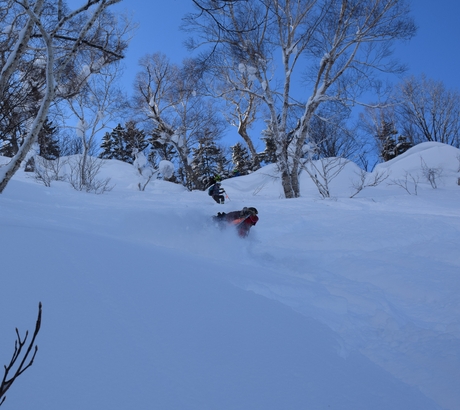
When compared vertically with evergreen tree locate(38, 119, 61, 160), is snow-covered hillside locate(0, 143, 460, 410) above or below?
below

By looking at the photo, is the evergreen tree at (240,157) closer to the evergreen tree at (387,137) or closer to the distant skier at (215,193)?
the evergreen tree at (387,137)

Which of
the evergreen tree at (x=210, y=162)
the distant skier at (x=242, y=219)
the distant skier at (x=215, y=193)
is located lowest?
the distant skier at (x=242, y=219)

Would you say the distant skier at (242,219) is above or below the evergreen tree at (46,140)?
below

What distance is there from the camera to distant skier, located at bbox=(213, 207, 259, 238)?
14.4ft

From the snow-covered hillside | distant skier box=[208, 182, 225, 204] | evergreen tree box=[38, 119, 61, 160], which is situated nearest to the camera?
the snow-covered hillside

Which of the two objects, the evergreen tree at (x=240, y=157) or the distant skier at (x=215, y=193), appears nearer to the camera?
the distant skier at (x=215, y=193)

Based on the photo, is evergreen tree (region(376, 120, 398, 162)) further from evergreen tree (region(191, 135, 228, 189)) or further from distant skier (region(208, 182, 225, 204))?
distant skier (region(208, 182, 225, 204))

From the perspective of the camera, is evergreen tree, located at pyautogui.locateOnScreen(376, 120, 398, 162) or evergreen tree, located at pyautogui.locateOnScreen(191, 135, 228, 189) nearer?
evergreen tree, located at pyautogui.locateOnScreen(376, 120, 398, 162)

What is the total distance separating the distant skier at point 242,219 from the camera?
440 centimetres

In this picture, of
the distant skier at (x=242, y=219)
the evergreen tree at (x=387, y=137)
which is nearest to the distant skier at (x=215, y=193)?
the distant skier at (x=242, y=219)

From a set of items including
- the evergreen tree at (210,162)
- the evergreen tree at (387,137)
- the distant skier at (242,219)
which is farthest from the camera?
the evergreen tree at (210,162)

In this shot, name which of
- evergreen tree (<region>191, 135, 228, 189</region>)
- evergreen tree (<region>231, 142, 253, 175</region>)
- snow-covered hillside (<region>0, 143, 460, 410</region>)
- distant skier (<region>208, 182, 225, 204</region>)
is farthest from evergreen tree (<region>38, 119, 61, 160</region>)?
evergreen tree (<region>231, 142, 253, 175</region>)

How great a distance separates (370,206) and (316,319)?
221 inches

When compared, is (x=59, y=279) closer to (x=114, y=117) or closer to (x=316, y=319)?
(x=316, y=319)
